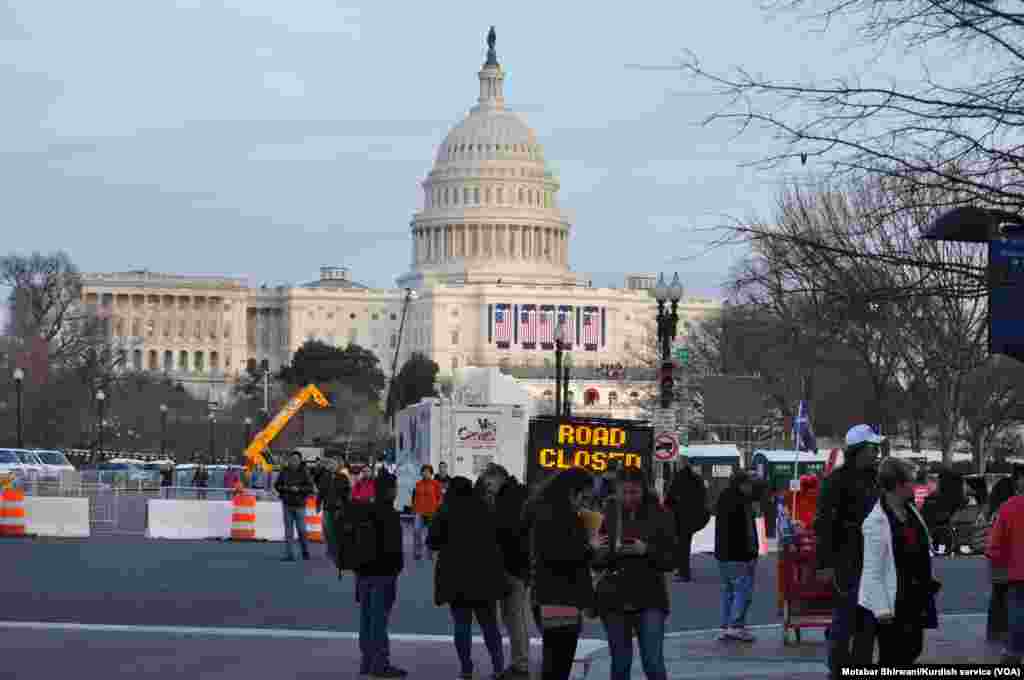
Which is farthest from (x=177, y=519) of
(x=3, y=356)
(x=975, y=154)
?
(x=3, y=356)

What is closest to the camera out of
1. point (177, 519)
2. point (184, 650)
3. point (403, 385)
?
point (184, 650)

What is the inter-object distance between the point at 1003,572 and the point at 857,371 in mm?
44493

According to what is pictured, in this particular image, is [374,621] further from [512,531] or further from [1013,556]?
[1013,556]

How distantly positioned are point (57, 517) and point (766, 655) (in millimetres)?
25019

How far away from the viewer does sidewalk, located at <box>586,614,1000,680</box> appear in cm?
1842

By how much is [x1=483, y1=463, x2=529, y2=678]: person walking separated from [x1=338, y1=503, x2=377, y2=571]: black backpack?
3.17ft

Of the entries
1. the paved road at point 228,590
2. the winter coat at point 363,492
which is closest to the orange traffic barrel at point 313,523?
the paved road at point 228,590

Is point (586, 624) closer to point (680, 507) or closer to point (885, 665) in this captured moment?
point (680, 507)

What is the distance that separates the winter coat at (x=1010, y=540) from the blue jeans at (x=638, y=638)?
2970 millimetres

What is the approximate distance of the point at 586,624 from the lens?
24406mm

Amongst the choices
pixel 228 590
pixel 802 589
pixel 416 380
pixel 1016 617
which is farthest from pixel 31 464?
pixel 416 380

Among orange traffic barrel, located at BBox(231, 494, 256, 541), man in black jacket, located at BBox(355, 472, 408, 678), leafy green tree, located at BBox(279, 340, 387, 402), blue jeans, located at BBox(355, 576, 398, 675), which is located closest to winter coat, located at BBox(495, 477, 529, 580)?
man in black jacket, located at BBox(355, 472, 408, 678)

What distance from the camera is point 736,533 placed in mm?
21750

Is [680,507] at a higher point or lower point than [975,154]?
lower
